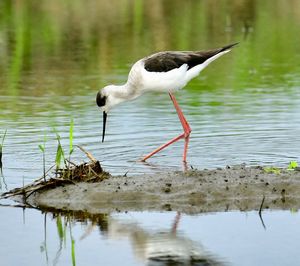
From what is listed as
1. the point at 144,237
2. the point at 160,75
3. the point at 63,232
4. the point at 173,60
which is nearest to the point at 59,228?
the point at 63,232

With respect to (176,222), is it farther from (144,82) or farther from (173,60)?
(173,60)

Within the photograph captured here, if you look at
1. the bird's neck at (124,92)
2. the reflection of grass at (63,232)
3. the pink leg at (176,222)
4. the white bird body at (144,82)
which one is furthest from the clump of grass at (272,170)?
the bird's neck at (124,92)

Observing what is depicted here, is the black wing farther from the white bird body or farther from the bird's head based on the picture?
the bird's head

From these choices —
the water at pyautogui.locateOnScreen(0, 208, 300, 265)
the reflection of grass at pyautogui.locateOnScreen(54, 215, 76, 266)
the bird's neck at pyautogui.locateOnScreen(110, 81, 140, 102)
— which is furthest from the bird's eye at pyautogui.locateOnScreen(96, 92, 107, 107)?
the reflection of grass at pyautogui.locateOnScreen(54, 215, 76, 266)

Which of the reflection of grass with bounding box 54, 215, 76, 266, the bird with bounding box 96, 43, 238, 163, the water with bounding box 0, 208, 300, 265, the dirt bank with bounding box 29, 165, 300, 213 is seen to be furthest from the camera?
the bird with bounding box 96, 43, 238, 163

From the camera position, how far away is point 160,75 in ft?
38.4

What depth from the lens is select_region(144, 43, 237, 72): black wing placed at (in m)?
11.7

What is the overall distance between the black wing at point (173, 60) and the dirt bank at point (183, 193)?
2.70m

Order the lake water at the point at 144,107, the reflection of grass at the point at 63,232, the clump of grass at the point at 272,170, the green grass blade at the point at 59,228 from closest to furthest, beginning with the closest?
1. the reflection of grass at the point at 63,232
2. the lake water at the point at 144,107
3. the green grass blade at the point at 59,228
4. the clump of grass at the point at 272,170

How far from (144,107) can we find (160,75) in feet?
8.22

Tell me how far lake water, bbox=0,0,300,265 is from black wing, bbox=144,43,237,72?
35.4 inches

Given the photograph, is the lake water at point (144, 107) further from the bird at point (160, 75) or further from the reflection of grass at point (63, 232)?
the bird at point (160, 75)

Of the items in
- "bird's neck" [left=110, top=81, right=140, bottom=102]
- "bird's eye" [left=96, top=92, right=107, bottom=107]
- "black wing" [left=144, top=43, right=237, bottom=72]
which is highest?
"black wing" [left=144, top=43, right=237, bottom=72]

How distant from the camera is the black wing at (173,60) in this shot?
11.7m
